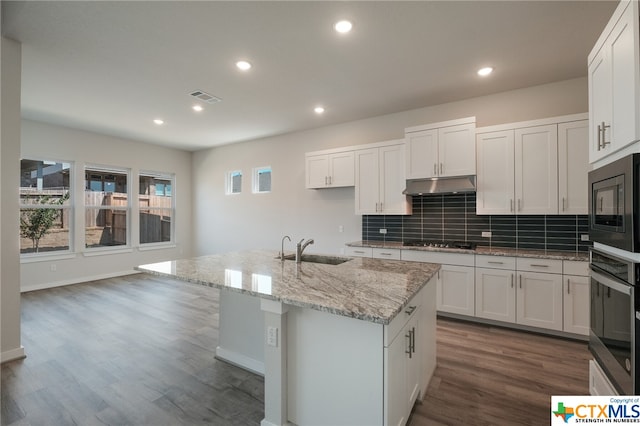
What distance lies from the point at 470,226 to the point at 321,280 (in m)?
2.88

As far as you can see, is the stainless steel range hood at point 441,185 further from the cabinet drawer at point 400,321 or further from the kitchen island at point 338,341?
the cabinet drawer at point 400,321

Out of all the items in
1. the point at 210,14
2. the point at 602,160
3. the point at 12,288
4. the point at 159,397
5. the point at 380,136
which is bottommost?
the point at 159,397

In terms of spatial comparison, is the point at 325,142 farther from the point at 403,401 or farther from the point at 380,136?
the point at 403,401

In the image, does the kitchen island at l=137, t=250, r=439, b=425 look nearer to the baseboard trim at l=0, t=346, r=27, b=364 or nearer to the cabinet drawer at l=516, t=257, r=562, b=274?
the cabinet drawer at l=516, t=257, r=562, b=274

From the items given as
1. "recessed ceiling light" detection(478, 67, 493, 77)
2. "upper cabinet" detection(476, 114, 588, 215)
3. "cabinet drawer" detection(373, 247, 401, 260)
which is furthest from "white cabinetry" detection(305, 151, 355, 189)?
"recessed ceiling light" detection(478, 67, 493, 77)

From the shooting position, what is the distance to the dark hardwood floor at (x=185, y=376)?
1.92m

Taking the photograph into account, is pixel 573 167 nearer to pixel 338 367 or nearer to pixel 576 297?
pixel 576 297

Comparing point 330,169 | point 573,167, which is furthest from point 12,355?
point 573,167

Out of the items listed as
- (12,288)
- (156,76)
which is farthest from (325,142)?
(12,288)

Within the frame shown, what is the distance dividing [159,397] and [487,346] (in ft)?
9.80

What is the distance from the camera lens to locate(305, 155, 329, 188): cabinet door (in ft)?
15.6

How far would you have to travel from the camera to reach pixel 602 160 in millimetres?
1735

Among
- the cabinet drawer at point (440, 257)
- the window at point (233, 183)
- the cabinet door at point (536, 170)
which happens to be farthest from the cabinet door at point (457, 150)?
the window at point (233, 183)

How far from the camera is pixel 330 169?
15.4 feet
